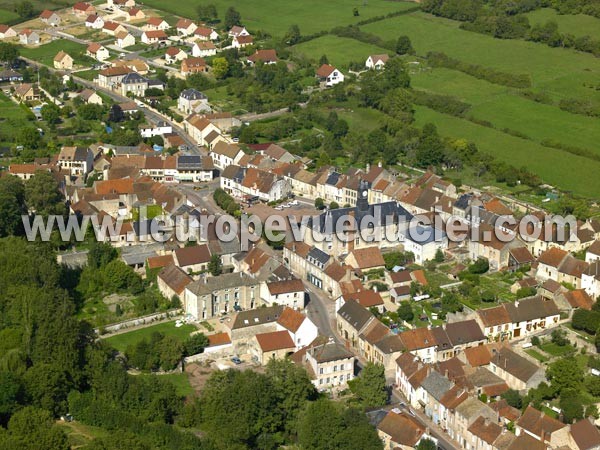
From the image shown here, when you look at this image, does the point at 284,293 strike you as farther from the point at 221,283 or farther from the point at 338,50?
the point at 338,50

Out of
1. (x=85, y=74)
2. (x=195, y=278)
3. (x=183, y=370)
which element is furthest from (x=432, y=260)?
(x=85, y=74)

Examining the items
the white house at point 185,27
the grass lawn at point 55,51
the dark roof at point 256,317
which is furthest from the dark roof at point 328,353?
the white house at point 185,27

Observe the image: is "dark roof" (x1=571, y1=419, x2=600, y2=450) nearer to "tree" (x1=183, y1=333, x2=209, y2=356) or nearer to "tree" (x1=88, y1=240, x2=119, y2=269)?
"tree" (x1=183, y1=333, x2=209, y2=356)

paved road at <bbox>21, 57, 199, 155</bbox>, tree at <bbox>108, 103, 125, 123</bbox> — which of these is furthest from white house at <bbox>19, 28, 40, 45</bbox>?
tree at <bbox>108, 103, 125, 123</bbox>

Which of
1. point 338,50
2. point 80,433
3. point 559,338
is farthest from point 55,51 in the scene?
point 559,338

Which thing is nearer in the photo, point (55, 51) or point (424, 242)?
point (424, 242)

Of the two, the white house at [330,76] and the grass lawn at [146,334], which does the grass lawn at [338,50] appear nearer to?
the white house at [330,76]
